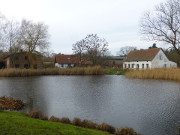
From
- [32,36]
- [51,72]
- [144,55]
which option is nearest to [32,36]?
[32,36]

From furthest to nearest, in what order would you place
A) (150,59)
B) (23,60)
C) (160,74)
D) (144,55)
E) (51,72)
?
(23,60), (144,55), (150,59), (51,72), (160,74)

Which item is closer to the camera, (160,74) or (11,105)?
(11,105)

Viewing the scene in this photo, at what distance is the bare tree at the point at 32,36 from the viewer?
36.2 meters

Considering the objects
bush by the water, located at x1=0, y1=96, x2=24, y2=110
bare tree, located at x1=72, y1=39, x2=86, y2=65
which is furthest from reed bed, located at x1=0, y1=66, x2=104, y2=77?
bush by the water, located at x1=0, y1=96, x2=24, y2=110

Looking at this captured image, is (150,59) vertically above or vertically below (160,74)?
above

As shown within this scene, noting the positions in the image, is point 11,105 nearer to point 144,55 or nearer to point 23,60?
point 23,60

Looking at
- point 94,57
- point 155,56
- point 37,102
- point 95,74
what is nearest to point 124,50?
point 155,56

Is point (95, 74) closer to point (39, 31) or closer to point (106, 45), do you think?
point (106, 45)

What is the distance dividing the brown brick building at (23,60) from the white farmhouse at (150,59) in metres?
22.3

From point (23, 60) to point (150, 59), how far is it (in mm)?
28900

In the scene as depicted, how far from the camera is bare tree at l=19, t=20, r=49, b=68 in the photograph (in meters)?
36.2

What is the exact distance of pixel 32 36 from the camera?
36.5 meters

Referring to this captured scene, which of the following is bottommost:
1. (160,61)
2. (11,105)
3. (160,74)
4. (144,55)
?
(11,105)

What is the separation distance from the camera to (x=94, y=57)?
3362 cm
